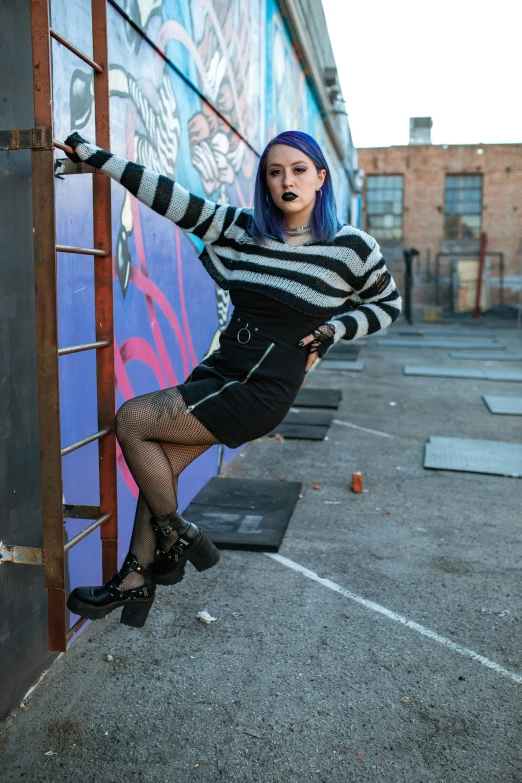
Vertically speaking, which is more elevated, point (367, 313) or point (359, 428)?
point (367, 313)

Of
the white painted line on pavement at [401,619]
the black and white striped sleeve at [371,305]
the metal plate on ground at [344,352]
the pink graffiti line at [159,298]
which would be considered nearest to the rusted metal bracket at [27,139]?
the black and white striped sleeve at [371,305]

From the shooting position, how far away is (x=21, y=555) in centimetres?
248

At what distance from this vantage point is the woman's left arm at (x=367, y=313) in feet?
9.48

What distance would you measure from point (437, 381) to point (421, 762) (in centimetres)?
996

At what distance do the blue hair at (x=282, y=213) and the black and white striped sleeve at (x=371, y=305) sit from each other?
23cm

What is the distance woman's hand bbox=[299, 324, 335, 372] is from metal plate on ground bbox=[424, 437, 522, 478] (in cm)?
413

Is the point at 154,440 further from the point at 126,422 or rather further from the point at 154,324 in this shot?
the point at 154,324

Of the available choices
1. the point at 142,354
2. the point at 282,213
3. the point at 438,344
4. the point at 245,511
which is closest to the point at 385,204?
the point at 438,344

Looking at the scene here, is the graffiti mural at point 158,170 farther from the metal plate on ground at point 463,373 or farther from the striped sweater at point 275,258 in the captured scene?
the metal plate on ground at point 463,373

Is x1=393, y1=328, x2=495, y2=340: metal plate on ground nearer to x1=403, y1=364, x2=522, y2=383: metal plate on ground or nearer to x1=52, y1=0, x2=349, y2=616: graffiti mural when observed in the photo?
x1=403, y1=364, x2=522, y2=383: metal plate on ground

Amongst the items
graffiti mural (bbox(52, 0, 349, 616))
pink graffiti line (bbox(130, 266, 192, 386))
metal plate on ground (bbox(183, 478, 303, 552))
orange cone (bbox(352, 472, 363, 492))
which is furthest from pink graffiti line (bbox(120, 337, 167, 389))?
orange cone (bbox(352, 472, 363, 492))

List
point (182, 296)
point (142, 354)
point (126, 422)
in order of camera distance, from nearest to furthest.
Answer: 1. point (126, 422)
2. point (142, 354)
3. point (182, 296)

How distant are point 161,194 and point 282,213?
0.50 meters

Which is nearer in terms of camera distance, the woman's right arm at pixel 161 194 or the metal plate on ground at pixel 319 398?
the woman's right arm at pixel 161 194
